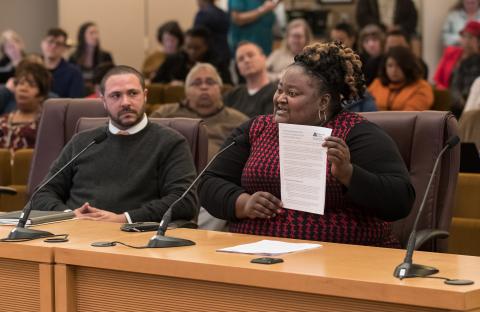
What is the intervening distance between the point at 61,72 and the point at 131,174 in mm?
4755

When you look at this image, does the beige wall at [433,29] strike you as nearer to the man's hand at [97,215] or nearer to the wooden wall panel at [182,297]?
the man's hand at [97,215]

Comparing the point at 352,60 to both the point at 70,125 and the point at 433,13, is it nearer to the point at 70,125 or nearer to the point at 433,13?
the point at 70,125

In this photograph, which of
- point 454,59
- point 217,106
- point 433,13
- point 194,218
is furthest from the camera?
point 433,13

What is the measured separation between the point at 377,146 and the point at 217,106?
266cm

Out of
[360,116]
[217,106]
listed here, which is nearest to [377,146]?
[360,116]

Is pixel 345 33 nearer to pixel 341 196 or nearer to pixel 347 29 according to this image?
pixel 347 29

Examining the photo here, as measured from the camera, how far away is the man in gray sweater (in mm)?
4418

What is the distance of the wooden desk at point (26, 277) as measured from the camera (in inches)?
124

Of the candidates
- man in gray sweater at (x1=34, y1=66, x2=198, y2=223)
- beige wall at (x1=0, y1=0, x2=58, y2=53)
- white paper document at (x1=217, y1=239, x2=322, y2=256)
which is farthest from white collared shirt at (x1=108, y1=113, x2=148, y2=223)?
beige wall at (x1=0, y1=0, x2=58, y2=53)

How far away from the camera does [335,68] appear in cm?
373

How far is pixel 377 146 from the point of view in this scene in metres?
3.64

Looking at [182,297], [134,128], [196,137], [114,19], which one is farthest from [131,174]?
[114,19]

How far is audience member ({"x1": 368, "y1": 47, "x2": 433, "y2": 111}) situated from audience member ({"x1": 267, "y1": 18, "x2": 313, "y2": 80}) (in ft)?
3.97

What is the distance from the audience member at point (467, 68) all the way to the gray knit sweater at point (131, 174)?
3.67 m
